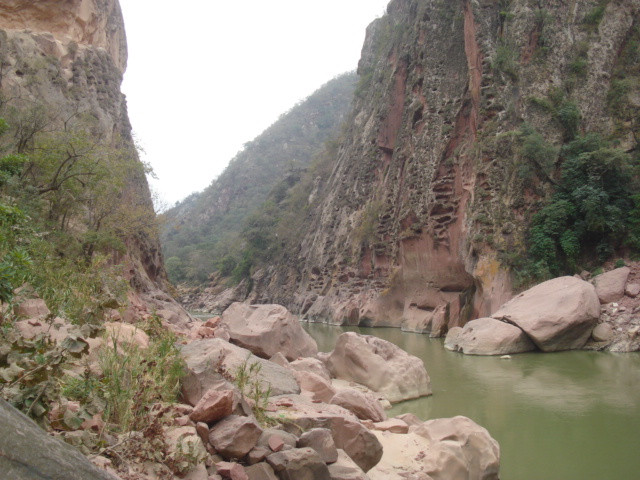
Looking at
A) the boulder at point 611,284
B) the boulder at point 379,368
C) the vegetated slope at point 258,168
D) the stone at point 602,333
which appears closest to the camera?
the boulder at point 379,368

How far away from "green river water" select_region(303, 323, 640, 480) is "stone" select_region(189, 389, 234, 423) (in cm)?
372

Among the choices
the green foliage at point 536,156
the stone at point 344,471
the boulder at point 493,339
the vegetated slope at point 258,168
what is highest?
the vegetated slope at point 258,168

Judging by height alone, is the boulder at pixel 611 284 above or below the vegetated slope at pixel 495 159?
below

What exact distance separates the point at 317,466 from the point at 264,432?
0.55 m

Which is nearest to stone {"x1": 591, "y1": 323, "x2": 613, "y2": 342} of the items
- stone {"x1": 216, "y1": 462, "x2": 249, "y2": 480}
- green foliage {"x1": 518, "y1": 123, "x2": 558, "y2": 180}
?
green foliage {"x1": 518, "y1": 123, "x2": 558, "y2": 180}

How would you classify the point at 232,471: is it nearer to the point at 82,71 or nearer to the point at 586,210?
the point at 586,210

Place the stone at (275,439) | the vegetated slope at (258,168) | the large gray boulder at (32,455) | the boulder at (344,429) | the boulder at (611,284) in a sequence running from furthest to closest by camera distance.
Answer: the vegetated slope at (258,168) < the boulder at (611,284) < the boulder at (344,429) < the stone at (275,439) < the large gray boulder at (32,455)

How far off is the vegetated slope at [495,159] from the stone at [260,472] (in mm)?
17450

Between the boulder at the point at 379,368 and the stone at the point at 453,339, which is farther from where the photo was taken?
the stone at the point at 453,339

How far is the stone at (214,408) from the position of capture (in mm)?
4098

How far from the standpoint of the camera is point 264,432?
424cm

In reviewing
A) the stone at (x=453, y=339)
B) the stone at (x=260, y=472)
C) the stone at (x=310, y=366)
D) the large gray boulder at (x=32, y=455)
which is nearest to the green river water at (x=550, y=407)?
the stone at (x=310, y=366)

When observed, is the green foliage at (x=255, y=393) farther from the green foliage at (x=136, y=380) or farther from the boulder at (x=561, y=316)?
the boulder at (x=561, y=316)

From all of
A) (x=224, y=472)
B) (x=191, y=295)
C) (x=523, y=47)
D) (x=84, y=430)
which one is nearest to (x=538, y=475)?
(x=224, y=472)
